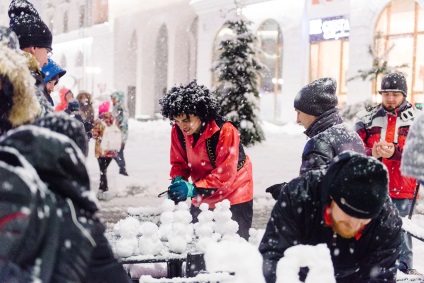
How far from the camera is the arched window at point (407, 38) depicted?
1928 cm

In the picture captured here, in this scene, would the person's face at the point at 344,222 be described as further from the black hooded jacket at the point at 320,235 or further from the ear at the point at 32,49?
the ear at the point at 32,49

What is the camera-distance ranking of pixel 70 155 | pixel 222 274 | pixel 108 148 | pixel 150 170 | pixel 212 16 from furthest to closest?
pixel 212 16
pixel 150 170
pixel 108 148
pixel 222 274
pixel 70 155

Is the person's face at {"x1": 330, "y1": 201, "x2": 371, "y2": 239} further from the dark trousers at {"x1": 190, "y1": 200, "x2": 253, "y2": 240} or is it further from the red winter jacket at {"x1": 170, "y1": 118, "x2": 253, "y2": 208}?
the dark trousers at {"x1": 190, "y1": 200, "x2": 253, "y2": 240}

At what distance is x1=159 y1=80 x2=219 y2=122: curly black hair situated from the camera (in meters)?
4.05

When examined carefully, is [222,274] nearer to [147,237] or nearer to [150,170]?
[147,237]

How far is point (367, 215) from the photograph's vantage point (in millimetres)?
2268

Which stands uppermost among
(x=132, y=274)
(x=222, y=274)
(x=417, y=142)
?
(x=417, y=142)

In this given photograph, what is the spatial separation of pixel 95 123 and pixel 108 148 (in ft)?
2.42

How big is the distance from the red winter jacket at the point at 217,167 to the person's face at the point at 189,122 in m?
0.08

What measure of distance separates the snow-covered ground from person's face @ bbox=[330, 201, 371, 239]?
327 cm

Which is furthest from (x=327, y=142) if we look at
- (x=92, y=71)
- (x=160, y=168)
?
(x=92, y=71)

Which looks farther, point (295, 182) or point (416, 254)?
point (416, 254)

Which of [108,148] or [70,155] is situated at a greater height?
[70,155]

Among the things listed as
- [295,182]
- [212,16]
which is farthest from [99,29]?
[295,182]
